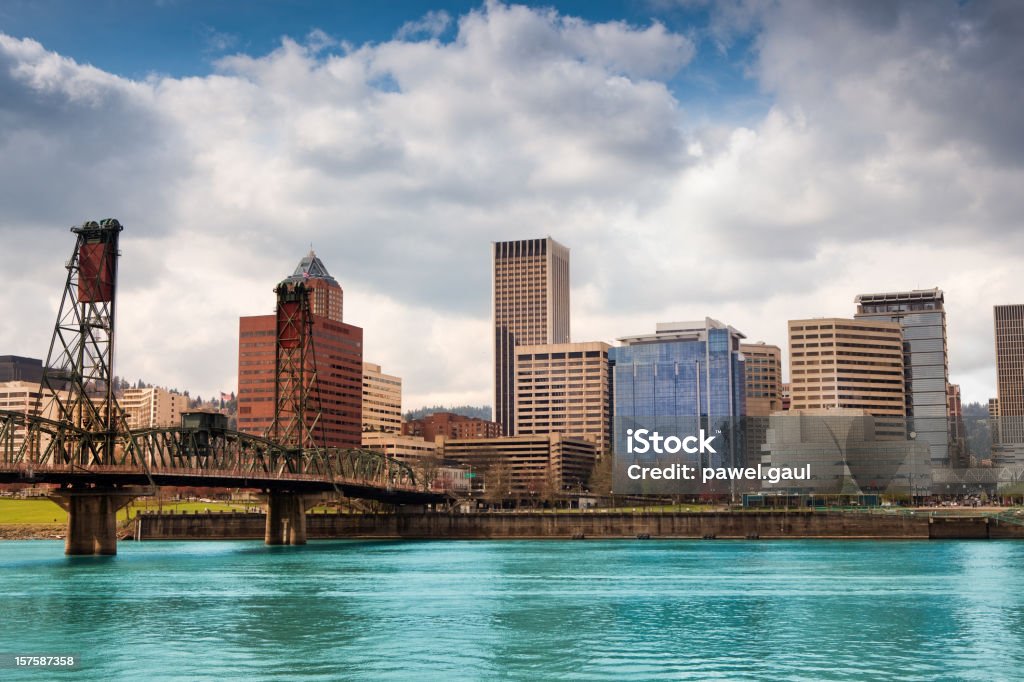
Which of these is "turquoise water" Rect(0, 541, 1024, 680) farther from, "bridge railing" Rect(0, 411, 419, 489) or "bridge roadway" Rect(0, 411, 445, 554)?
"bridge railing" Rect(0, 411, 419, 489)

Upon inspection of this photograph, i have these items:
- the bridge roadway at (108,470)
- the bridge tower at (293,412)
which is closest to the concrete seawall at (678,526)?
the bridge tower at (293,412)

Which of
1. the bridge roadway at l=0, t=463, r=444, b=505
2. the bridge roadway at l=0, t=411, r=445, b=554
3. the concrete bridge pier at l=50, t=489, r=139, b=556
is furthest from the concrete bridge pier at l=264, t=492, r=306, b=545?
the concrete bridge pier at l=50, t=489, r=139, b=556

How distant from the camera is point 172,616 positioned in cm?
7119

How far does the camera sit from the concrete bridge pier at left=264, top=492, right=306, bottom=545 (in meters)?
171

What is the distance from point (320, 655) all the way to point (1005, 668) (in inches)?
1241

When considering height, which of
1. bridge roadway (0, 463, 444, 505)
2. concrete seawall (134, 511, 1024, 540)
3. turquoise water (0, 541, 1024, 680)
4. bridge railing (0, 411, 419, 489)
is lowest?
concrete seawall (134, 511, 1024, 540)

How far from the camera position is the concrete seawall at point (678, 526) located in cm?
17438

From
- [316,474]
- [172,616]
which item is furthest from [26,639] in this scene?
[316,474]

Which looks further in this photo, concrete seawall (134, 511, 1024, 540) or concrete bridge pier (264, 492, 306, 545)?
concrete seawall (134, 511, 1024, 540)

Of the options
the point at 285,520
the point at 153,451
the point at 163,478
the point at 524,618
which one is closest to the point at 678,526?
the point at 285,520

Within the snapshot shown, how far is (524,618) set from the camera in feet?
230

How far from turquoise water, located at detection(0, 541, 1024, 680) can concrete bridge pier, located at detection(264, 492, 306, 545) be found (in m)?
43.6

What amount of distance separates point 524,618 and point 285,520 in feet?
354

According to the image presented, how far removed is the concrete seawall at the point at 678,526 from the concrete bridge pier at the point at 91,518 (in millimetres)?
60191
